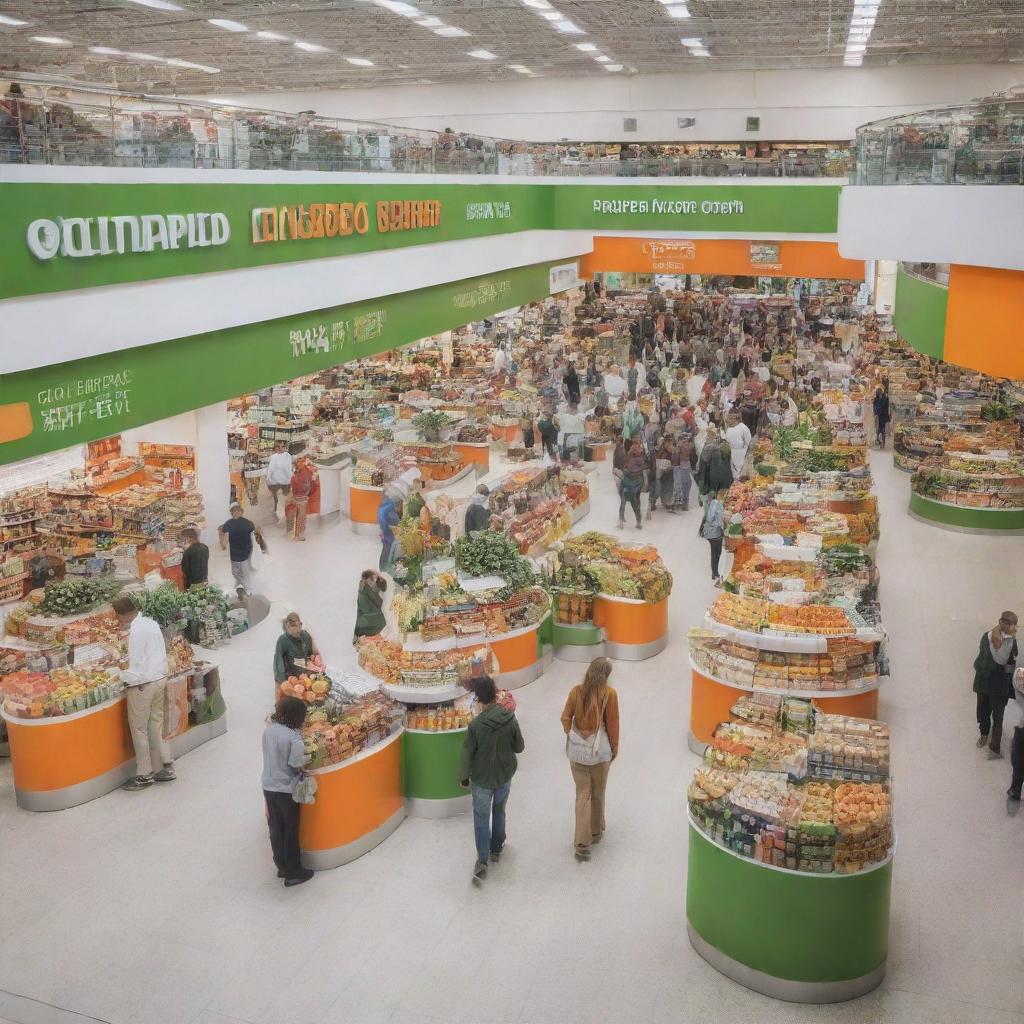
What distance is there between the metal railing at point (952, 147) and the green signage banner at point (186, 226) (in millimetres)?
6133

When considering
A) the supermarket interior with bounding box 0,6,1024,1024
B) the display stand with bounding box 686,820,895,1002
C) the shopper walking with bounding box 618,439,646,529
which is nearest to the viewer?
the display stand with bounding box 686,820,895,1002

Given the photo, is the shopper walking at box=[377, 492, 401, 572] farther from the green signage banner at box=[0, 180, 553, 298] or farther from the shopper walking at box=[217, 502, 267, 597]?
the green signage banner at box=[0, 180, 553, 298]

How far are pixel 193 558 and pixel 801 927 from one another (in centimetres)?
765

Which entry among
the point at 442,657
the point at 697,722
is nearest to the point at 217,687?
the point at 442,657

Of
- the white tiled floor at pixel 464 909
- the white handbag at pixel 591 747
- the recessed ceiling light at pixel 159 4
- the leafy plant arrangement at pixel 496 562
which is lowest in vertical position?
the white tiled floor at pixel 464 909

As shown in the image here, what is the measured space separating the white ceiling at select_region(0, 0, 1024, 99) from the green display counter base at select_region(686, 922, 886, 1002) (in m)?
18.2

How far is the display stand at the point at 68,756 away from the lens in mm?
8141

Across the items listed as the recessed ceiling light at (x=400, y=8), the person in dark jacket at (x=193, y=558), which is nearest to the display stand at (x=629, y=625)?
the person in dark jacket at (x=193, y=558)

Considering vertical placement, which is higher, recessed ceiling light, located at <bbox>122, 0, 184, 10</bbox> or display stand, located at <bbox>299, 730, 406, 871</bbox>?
recessed ceiling light, located at <bbox>122, 0, 184, 10</bbox>

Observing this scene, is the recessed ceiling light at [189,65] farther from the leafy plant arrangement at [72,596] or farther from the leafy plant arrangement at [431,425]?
the leafy plant arrangement at [72,596]

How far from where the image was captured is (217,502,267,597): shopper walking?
39.9ft

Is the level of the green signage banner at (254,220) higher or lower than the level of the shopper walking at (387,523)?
higher

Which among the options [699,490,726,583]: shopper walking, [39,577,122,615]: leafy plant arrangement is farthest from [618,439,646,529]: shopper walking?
[39,577,122,615]: leafy plant arrangement

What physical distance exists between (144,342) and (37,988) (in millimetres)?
5503
